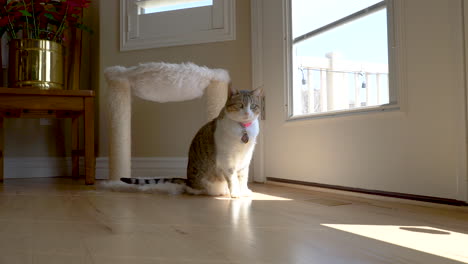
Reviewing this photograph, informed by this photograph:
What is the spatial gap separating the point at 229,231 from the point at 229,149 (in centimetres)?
61

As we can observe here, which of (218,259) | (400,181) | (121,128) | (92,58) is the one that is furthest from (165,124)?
(218,259)

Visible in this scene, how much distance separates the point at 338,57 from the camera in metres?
1.68

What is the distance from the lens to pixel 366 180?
59.3 inches

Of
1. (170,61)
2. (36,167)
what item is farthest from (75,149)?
(170,61)

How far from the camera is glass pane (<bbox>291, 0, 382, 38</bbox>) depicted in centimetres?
161

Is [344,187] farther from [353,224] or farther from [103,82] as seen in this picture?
[103,82]

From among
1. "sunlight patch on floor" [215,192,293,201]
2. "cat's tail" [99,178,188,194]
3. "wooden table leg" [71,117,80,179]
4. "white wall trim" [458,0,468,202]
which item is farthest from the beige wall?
"white wall trim" [458,0,468,202]

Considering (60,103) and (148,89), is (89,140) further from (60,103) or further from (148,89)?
(148,89)

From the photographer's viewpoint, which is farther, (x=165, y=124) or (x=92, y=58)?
(x=92, y=58)

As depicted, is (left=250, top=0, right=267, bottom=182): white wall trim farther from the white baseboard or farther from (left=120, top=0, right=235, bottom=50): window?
the white baseboard

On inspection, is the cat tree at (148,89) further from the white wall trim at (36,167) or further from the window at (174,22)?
the white wall trim at (36,167)

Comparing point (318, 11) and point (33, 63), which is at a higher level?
point (318, 11)

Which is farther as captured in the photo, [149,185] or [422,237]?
[149,185]

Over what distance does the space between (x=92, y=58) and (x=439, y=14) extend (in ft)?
6.99
